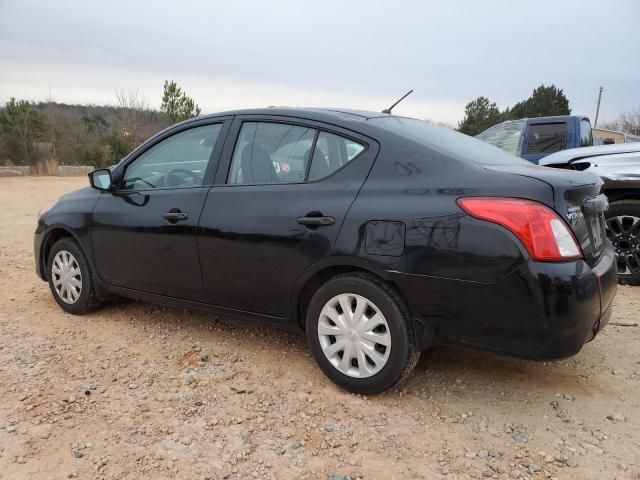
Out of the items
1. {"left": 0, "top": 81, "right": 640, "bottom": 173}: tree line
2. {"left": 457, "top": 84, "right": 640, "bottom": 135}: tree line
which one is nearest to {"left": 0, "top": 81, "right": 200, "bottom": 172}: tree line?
{"left": 0, "top": 81, "right": 640, "bottom": 173}: tree line

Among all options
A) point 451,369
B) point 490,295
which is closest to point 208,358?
point 451,369

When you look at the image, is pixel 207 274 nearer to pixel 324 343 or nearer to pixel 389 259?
pixel 324 343

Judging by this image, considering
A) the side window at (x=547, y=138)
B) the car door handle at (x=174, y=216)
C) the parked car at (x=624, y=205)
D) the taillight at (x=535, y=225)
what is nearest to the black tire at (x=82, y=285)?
the car door handle at (x=174, y=216)

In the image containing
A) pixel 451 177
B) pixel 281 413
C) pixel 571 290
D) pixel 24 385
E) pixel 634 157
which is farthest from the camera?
pixel 634 157

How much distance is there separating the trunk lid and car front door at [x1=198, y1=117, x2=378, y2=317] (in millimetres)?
837

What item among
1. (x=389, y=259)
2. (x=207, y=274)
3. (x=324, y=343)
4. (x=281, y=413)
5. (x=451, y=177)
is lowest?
(x=281, y=413)

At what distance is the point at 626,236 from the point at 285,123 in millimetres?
3710

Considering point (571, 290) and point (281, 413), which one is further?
point (281, 413)

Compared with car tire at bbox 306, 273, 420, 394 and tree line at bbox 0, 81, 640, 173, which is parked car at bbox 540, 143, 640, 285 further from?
tree line at bbox 0, 81, 640, 173

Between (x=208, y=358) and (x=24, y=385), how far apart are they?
108 cm

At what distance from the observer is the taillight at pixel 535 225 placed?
2291 millimetres

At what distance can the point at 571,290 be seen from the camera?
230 centimetres

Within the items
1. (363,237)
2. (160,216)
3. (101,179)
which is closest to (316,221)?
(363,237)

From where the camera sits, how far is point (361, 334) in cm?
272
